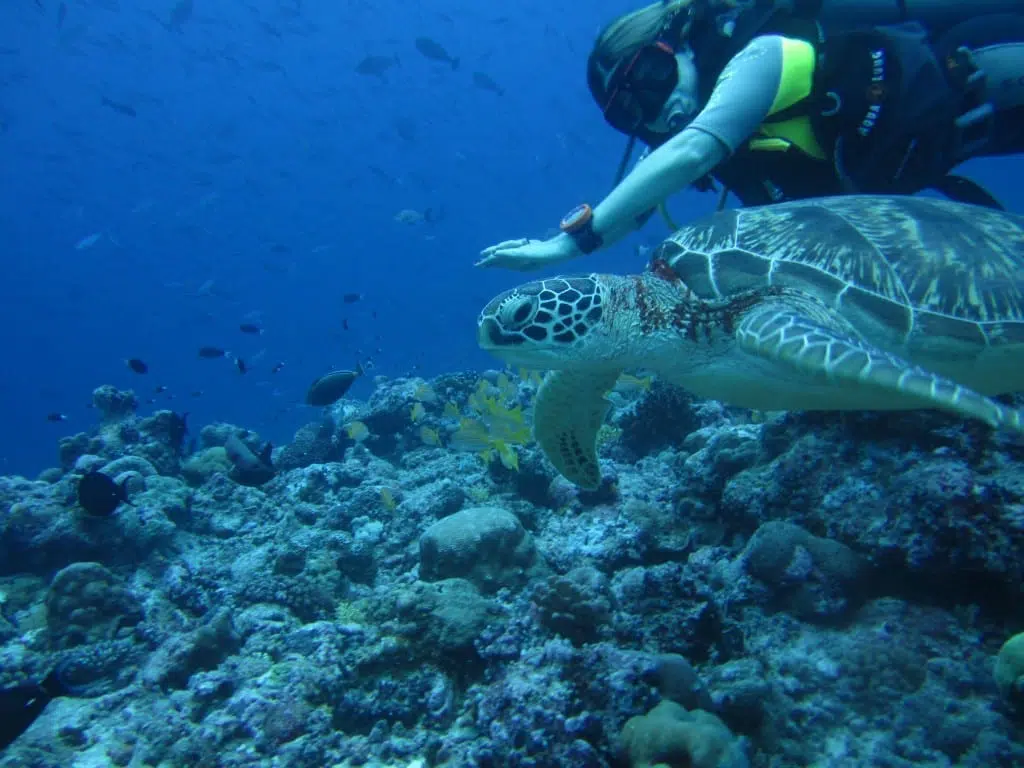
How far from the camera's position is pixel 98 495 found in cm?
511

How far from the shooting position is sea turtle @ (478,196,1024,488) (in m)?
2.67

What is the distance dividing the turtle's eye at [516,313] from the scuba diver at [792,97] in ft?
1.17

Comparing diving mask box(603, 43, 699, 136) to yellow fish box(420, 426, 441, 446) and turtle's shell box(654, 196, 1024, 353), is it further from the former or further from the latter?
yellow fish box(420, 426, 441, 446)

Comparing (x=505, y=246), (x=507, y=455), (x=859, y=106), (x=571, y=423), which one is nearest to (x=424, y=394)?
(x=507, y=455)

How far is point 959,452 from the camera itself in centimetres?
250

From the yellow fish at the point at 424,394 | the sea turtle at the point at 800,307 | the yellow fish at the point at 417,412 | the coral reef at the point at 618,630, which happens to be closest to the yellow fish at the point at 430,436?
the yellow fish at the point at 417,412

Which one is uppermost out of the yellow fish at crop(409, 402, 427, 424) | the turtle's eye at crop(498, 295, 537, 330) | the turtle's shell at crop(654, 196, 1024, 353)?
the yellow fish at crop(409, 402, 427, 424)

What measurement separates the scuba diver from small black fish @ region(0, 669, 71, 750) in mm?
3824

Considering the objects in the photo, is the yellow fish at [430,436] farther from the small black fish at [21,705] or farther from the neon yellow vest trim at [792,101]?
the neon yellow vest trim at [792,101]

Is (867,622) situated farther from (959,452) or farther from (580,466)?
(580,466)

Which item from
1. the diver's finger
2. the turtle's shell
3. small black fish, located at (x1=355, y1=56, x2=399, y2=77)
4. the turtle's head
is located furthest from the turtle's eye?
small black fish, located at (x1=355, y1=56, x2=399, y2=77)

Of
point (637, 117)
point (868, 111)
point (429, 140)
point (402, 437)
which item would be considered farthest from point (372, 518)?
point (429, 140)

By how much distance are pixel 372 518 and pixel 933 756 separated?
15.6 ft

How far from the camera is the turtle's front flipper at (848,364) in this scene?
6.51 feet
